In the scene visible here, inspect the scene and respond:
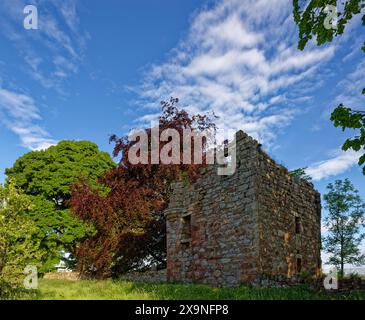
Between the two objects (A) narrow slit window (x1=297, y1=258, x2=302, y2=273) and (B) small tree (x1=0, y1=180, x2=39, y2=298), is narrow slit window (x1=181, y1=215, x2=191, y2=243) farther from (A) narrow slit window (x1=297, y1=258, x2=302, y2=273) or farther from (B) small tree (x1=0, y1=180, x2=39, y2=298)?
(B) small tree (x1=0, y1=180, x2=39, y2=298)

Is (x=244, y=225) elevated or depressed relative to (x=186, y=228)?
elevated

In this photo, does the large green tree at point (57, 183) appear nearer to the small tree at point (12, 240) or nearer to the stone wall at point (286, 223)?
the small tree at point (12, 240)

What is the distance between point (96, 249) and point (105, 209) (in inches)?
Result: 82.7

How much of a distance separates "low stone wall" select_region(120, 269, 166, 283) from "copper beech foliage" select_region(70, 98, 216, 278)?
34.3 inches

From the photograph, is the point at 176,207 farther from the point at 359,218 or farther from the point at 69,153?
the point at 69,153

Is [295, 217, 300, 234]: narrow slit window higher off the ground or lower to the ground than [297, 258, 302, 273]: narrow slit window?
higher

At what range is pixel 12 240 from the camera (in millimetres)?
10922

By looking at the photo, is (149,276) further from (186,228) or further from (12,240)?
(12,240)

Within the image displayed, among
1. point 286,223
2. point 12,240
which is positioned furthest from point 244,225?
point 12,240

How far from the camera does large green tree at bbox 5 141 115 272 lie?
2552 centimetres

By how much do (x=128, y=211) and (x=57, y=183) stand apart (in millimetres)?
10541

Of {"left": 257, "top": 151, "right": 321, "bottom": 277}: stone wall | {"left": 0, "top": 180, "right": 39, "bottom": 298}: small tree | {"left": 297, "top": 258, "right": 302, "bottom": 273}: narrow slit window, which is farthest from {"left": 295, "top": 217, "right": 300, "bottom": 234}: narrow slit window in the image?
{"left": 0, "top": 180, "right": 39, "bottom": 298}: small tree

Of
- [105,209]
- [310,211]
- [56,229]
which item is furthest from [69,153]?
[310,211]

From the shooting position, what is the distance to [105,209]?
18.0 meters
